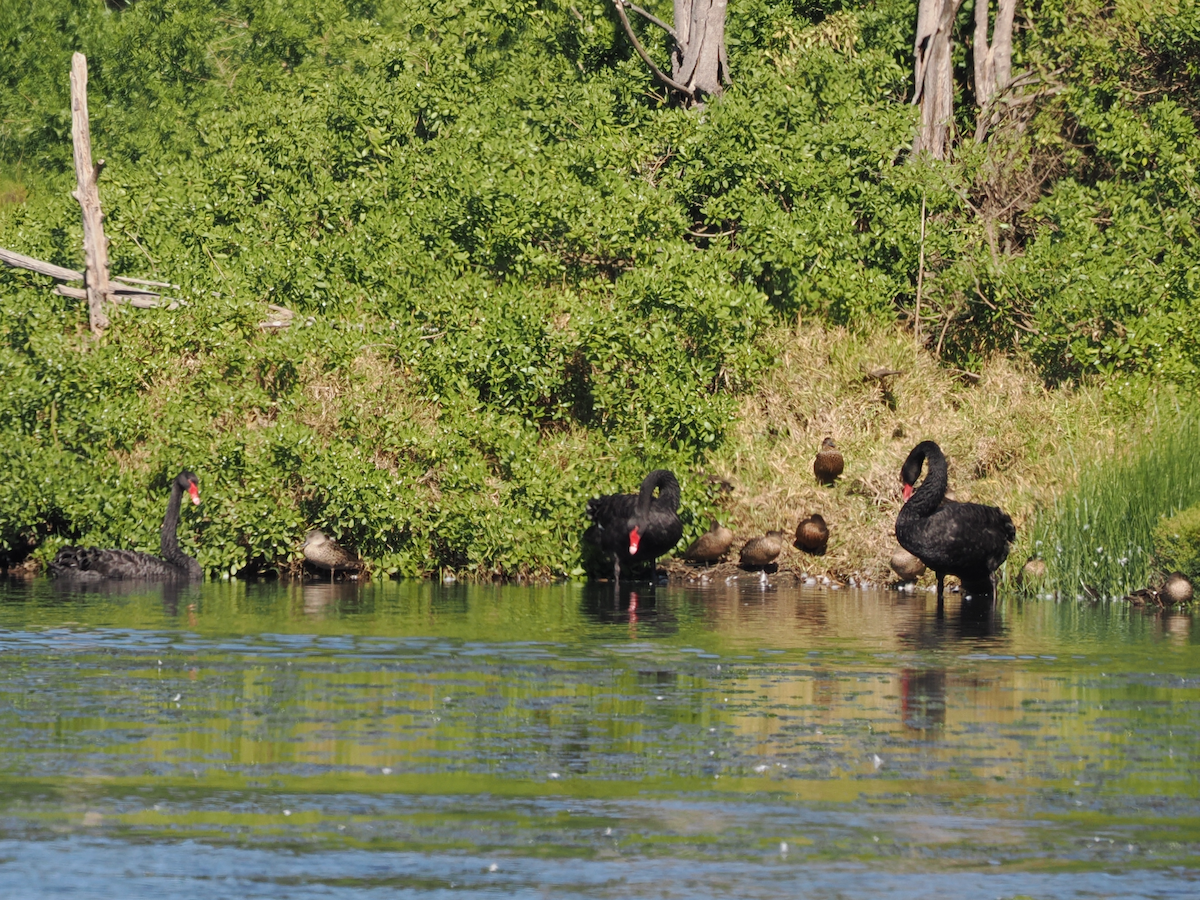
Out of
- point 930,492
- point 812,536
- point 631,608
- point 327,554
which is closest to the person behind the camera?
point 631,608

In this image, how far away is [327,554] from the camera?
19844mm

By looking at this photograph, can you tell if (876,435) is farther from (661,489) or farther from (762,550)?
(661,489)

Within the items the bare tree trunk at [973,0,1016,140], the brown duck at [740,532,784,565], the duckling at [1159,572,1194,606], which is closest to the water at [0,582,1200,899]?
the duckling at [1159,572,1194,606]

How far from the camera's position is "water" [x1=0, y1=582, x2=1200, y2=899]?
22.7ft

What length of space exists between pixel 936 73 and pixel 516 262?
8112 millimetres

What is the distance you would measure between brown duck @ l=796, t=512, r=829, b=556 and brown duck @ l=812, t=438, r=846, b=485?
94cm

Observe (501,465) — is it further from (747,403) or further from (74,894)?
(74,894)

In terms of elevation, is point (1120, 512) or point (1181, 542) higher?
point (1120, 512)

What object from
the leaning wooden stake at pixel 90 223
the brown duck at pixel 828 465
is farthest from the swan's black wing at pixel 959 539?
the leaning wooden stake at pixel 90 223

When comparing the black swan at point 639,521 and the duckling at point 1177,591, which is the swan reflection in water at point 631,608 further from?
the duckling at point 1177,591

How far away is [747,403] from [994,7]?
9866mm

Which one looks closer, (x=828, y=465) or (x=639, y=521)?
(x=639, y=521)

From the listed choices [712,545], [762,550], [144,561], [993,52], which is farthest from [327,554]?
[993,52]

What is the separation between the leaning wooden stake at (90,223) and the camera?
22.2 metres
